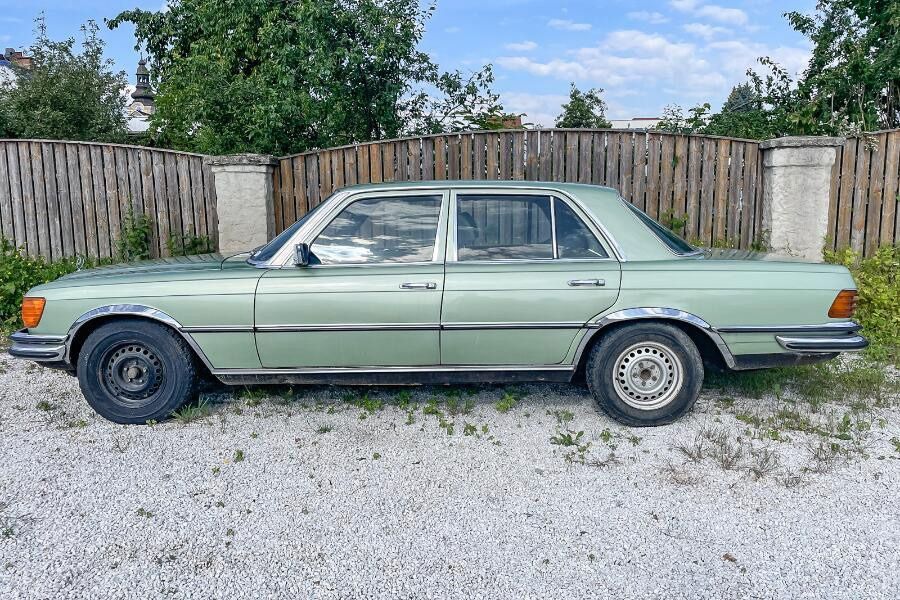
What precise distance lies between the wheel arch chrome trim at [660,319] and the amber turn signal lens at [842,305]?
25.6 inches

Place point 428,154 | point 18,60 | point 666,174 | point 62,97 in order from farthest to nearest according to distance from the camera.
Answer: point 18,60, point 62,97, point 428,154, point 666,174

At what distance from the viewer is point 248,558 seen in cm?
307

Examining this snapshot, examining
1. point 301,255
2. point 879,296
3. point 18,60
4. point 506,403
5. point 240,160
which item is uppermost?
point 18,60

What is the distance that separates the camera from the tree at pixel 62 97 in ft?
40.3

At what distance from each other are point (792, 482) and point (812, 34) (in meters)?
9.60

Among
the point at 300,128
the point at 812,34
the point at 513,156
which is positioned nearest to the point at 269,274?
the point at 513,156

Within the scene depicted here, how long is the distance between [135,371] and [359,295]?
1563mm

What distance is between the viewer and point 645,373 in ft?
14.8

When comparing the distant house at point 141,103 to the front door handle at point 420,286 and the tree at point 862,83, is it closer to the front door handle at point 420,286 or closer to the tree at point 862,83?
the tree at point 862,83

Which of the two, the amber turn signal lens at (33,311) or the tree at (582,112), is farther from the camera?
the tree at (582,112)

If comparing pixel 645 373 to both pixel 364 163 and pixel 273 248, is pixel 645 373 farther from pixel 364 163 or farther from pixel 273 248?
pixel 364 163

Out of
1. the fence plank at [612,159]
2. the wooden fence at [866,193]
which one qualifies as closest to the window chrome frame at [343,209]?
the fence plank at [612,159]

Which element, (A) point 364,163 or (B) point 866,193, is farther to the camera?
(A) point 364,163

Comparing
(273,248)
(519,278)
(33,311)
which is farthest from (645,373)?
(33,311)
